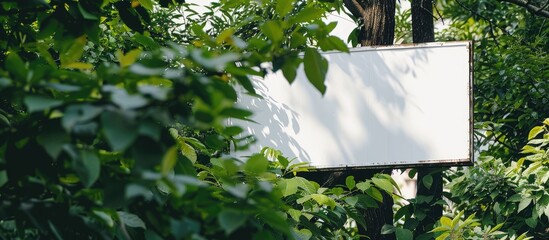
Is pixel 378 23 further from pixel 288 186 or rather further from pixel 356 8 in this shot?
pixel 288 186

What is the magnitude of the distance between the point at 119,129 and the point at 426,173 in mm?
5126

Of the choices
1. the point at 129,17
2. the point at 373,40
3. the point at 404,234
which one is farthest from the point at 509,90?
the point at 129,17

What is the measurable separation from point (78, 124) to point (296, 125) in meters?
4.49

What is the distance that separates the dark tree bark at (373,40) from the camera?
20.5 feet

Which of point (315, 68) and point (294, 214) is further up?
point (315, 68)

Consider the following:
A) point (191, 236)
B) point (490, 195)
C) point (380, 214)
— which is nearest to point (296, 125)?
point (380, 214)

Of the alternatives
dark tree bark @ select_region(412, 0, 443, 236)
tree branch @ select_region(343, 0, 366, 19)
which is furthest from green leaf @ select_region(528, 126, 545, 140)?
tree branch @ select_region(343, 0, 366, 19)

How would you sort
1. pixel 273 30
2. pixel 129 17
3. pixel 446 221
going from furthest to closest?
1. pixel 446 221
2. pixel 129 17
3. pixel 273 30

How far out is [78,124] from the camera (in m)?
1.69

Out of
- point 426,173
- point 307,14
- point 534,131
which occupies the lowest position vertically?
point 426,173

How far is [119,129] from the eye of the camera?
62.0 inches

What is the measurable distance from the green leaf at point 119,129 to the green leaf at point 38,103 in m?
0.13

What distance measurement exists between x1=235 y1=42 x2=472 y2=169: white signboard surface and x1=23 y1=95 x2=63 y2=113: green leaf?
4269mm

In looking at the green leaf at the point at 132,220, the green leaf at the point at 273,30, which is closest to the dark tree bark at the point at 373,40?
the green leaf at the point at 132,220
